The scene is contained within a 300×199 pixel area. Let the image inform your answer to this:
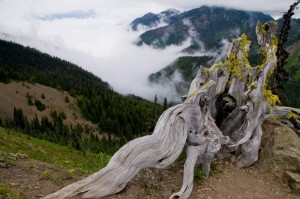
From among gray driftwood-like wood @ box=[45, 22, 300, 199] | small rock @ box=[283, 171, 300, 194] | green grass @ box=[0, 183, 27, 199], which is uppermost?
gray driftwood-like wood @ box=[45, 22, 300, 199]

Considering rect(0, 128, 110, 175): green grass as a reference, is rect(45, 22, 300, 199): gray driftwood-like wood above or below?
above

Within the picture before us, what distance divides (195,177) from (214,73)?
4.74 metres

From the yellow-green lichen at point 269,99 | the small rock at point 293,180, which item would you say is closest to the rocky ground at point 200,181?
the small rock at point 293,180

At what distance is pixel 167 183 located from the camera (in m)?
11.9

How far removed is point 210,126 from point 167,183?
121 inches

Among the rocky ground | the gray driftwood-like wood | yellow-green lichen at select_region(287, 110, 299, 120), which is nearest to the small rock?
the rocky ground

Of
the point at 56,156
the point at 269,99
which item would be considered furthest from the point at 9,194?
the point at 56,156

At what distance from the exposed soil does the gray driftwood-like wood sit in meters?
0.51

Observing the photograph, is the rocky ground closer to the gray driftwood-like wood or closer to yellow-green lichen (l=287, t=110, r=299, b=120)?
the gray driftwood-like wood

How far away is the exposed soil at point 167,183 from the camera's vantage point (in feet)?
36.9

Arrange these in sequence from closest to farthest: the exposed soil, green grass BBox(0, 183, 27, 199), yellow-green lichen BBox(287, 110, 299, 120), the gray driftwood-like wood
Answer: green grass BBox(0, 183, 27, 199) → the gray driftwood-like wood → the exposed soil → yellow-green lichen BBox(287, 110, 299, 120)

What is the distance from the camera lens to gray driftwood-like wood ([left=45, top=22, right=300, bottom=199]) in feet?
34.4

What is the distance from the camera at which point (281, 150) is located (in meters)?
14.2

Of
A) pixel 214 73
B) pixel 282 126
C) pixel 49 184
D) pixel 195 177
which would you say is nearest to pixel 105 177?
pixel 49 184
